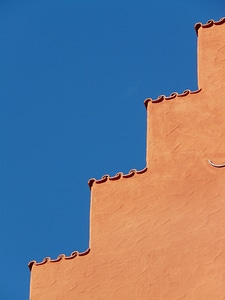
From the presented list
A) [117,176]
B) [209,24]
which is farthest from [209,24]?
[117,176]

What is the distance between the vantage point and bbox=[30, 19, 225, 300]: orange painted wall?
11477 millimetres

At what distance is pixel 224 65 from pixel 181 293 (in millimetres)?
2987

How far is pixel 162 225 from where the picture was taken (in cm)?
1185

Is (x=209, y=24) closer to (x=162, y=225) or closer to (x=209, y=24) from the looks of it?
(x=209, y=24)

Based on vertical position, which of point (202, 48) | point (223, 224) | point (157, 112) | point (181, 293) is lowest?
point (181, 293)

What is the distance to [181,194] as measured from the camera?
12008 millimetres

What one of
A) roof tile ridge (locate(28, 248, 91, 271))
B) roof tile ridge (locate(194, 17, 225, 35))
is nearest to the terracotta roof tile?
roof tile ridge (locate(194, 17, 225, 35))

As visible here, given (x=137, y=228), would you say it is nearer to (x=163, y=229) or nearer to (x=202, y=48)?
(x=163, y=229)

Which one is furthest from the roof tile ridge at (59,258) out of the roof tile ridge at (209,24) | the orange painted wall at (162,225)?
the roof tile ridge at (209,24)

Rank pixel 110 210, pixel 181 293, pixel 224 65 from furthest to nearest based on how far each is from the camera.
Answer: pixel 224 65 → pixel 110 210 → pixel 181 293

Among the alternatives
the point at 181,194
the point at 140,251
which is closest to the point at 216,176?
the point at 181,194

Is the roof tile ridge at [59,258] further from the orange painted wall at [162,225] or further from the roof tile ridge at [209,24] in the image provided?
the roof tile ridge at [209,24]

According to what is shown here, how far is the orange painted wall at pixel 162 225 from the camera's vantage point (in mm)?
11477

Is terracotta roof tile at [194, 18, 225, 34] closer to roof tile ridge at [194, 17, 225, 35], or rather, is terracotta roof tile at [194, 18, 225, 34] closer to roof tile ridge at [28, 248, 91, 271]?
roof tile ridge at [194, 17, 225, 35]
